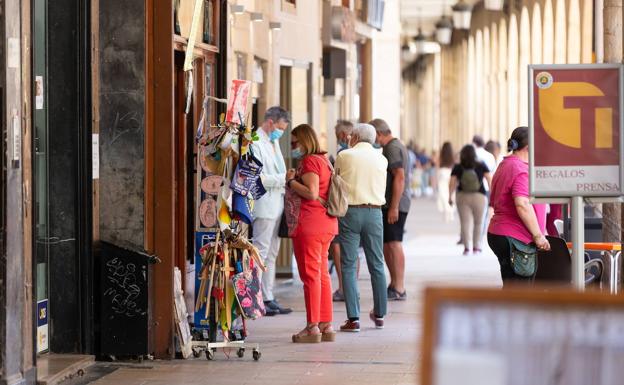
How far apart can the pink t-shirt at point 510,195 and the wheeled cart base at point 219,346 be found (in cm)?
178

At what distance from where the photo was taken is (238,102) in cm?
1006

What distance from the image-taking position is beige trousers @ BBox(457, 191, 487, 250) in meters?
20.0

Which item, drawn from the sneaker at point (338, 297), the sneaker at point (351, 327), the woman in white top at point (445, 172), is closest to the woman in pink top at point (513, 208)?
the sneaker at point (351, 327)

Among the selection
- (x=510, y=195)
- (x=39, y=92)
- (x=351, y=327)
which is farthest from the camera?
(x=351, y=327)

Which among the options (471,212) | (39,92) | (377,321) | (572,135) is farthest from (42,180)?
(471,212)

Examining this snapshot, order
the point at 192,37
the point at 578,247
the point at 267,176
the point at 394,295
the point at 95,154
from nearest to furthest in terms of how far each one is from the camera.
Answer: the point at 578,247
the point at 95,154
the point at 192,37
the point at 267,176
the point at 394,295

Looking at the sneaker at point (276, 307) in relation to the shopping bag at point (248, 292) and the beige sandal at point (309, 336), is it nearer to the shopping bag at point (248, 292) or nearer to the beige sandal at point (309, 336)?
the beige sandal at point (309, 336)

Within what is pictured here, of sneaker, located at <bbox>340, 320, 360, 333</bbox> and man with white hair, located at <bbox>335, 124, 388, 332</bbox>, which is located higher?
man with white hair, located at <bbox>335, 124, 388, 332</bbox>

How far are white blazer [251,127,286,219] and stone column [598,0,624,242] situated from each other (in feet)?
9.20

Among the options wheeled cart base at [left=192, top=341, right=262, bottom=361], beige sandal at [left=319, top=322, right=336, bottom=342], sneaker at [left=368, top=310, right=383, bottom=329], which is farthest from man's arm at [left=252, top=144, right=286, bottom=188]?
wheeled cart base at [left=192, top=341, right=262, bottom=361]

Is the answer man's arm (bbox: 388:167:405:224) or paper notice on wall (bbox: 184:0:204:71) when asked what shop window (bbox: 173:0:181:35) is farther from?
man's arm (bbox: 388:167:405:224)

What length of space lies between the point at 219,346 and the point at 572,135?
325 cm

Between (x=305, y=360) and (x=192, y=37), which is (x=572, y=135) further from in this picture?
(x=192, y=37)

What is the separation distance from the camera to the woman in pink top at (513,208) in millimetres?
9828
